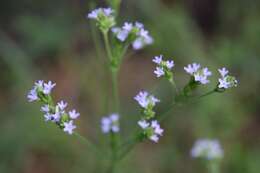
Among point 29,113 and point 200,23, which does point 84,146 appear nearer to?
point 29,113

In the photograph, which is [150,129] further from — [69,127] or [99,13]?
[99,13]

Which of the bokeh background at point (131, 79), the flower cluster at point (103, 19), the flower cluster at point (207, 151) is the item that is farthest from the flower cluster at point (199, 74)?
the bokeh background at point (131, 79)

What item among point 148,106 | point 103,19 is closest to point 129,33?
point 103,19

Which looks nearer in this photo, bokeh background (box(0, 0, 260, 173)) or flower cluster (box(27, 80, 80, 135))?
flower cluster (box(27, 80, 80, 135))

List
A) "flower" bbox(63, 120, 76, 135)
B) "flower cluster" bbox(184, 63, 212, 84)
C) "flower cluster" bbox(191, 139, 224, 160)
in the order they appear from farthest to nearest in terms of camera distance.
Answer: "flower cluster" bbox(191, 139, 224, 160), "flower cluster" bbox(184, 63, 212, 84), "flower" bbox(63, 120, 76, 135)

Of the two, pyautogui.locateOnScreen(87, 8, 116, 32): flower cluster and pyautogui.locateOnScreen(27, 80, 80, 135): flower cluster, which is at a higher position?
pyautogui.locateOnScreen(87, 8, 116, 32): flower cluster

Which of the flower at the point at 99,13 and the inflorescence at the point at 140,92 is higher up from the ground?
the flower at the point at 99,13

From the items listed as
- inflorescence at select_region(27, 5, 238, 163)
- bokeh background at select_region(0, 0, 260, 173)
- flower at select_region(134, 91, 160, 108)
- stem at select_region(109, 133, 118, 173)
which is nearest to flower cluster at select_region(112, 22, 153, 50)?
inflorescence at select_region(27, 5, 238, 163)

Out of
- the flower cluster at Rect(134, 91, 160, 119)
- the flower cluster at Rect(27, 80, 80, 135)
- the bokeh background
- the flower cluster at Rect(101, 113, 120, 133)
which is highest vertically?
the bokeh background

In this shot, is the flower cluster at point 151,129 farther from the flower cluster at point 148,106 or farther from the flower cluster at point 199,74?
the flower cluster at point 199,74

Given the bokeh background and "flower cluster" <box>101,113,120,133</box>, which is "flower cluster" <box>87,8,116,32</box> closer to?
"flower cluster" <box>101,113,120,133</box>

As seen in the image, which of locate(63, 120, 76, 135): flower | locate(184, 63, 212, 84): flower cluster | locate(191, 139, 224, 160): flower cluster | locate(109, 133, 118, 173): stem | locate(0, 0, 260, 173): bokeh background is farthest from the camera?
locate(0, 0, 260, 173): bokeh background
